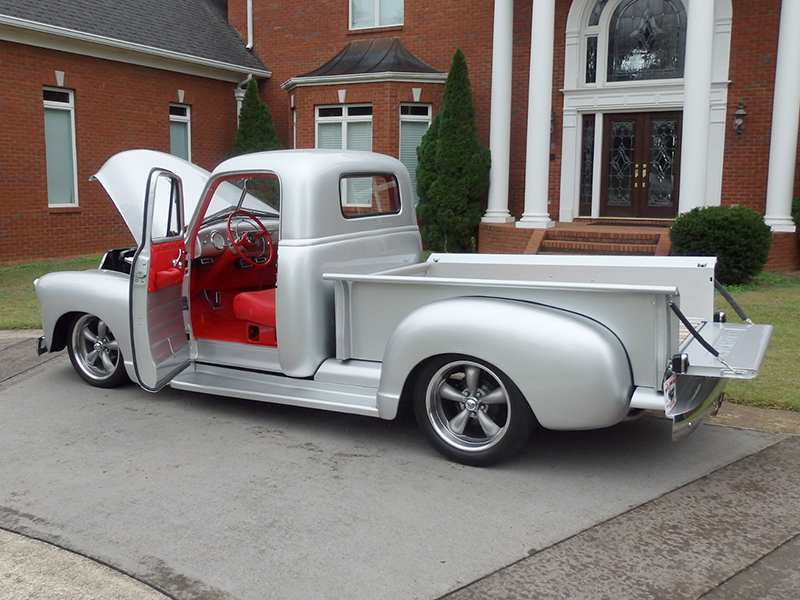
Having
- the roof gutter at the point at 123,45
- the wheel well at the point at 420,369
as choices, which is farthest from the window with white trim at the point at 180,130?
the wheel well at the point at 420,369

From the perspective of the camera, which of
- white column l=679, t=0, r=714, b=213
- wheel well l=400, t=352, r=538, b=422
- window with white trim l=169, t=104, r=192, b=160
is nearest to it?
wheel well l=400, t=352, r=538, b=422

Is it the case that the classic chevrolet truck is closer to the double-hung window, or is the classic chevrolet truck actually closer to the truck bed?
the truck bed

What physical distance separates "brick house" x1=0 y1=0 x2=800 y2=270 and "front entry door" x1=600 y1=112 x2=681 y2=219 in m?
0.03

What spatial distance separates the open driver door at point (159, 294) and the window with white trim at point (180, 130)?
12405mm

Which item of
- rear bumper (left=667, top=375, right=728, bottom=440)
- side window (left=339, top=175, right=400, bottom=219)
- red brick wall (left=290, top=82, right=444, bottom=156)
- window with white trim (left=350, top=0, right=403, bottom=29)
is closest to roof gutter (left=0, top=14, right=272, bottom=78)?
red brick wall (left=290, top=82, right=444, bottom=156)

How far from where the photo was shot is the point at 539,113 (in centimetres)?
1364

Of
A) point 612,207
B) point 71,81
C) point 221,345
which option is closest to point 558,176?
point 612,207

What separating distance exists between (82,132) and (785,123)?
12656mm

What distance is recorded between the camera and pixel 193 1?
19.0 metres

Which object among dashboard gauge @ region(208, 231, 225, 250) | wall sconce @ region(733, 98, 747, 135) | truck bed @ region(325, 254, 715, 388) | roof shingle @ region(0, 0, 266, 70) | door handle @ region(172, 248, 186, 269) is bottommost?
truck bed @ region(325, 254, 715, 388)

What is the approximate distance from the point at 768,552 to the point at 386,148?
45.0 feet

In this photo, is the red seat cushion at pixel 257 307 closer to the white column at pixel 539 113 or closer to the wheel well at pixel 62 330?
the wheel well at pixel 62 330

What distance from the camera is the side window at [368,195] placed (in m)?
5.39

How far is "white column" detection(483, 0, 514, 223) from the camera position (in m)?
14.3
